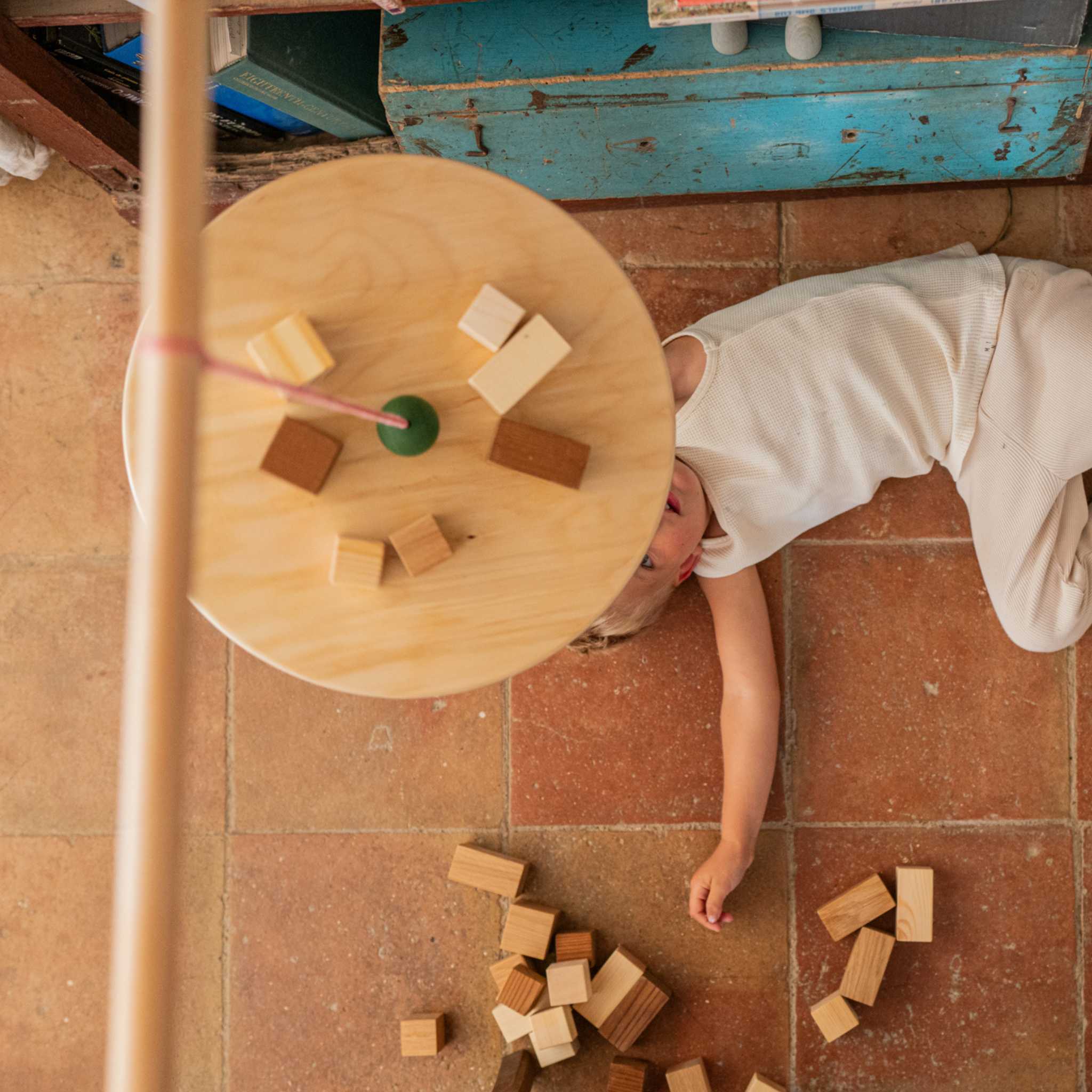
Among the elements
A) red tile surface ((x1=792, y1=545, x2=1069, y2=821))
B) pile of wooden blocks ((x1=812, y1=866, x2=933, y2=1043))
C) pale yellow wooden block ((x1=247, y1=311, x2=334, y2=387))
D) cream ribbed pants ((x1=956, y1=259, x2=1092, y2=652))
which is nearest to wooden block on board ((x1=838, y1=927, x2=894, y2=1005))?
pile of wooden blocks ((x1=812, y1=866, x2=933, y2=1043))

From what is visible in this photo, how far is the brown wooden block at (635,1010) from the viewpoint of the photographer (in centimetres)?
135

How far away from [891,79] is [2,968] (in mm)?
1829

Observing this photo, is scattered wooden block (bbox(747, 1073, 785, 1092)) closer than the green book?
No

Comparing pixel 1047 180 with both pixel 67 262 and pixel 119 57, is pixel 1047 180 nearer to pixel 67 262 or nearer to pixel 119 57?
pixel 119 57

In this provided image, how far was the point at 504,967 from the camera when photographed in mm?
1391

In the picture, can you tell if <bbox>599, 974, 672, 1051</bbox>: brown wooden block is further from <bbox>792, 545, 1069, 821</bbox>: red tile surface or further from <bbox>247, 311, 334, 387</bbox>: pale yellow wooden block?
A: <bbox>247, 311, 334, 387</bbox>: pale yellow wooden block

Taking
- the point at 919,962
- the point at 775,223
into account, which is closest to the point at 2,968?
the point at 919,962

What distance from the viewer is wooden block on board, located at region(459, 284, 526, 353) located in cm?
75

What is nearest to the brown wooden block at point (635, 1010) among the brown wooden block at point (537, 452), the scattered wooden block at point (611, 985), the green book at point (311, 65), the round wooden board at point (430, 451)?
the scattered wooden block at point (611, 985)

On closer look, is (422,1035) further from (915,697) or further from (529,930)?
(915,697)

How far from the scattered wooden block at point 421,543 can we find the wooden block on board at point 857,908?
945 millimetres

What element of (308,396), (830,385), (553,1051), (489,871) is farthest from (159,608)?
(553,1051)

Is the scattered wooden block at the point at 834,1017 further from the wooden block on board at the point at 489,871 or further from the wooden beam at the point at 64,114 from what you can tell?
the wooden beam at the point at 64,114

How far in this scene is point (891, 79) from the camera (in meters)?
1.10
